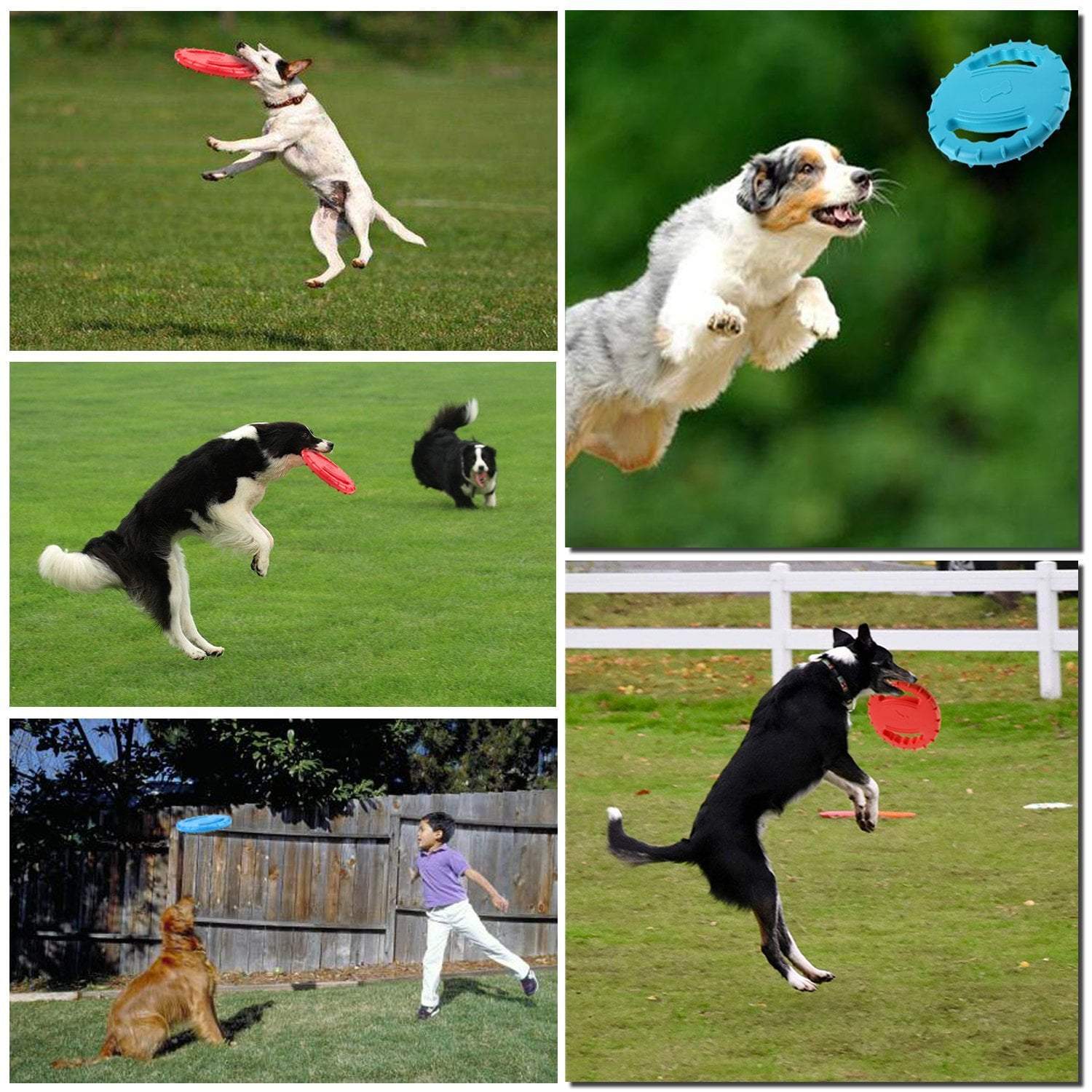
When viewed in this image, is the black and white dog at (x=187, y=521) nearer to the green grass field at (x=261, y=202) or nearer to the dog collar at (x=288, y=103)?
the green grass field at (x=261, y=202)

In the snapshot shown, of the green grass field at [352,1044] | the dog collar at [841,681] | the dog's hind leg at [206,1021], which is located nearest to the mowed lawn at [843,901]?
the green grass field at [352,1044]

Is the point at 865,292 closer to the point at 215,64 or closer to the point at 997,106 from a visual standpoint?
the point at 997,106

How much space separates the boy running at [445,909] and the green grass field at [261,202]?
1.89 m

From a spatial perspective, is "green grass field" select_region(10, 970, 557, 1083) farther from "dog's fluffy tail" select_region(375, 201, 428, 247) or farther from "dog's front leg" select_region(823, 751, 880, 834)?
"dog's fluffy tail" select_region(375, 201, 428, 247)

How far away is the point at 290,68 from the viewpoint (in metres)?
5.79

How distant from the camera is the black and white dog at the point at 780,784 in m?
5.59

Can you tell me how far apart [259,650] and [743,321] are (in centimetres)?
236

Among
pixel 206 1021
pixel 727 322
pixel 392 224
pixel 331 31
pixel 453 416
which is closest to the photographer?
pixel 727 322

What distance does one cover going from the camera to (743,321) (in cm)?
496

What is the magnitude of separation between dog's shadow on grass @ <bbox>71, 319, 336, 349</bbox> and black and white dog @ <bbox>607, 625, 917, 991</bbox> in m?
2.07

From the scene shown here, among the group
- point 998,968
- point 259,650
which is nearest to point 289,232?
point 259,650

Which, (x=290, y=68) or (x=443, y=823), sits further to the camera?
(x=443, y=823)

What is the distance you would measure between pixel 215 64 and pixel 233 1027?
356 centimetres

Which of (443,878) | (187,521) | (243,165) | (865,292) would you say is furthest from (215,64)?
(443,878)
